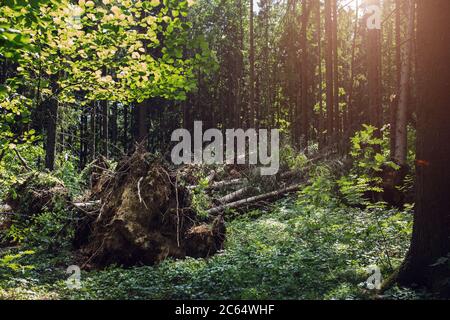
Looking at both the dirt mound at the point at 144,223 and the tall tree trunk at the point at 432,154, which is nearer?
the tall tree trunk at the point at 432,154

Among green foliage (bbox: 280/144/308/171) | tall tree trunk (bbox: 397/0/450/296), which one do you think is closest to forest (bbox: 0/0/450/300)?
tall tree trunk (bbox: 397/0/450/296)

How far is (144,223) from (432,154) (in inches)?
225

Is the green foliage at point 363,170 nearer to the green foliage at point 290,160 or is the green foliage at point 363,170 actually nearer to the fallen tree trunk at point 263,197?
the green foliage at point 290,160

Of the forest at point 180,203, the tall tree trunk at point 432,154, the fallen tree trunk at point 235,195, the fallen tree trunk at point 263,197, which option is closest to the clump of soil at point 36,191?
the forest at point 180,203

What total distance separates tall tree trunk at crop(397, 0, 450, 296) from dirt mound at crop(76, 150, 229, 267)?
4.58 m

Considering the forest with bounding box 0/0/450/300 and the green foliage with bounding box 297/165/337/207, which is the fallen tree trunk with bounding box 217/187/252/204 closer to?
the forest with bounding box 0/0/450/300

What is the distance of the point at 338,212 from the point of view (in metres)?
10.3

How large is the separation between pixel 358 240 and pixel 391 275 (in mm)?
2414

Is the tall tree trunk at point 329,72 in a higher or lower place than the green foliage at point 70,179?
higher

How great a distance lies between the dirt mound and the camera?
315 inches

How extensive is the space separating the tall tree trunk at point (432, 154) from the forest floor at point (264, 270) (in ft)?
1.58

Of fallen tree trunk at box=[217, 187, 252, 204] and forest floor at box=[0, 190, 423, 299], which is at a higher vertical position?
fallen tree trunk at box=[217, 187, 252, 204]

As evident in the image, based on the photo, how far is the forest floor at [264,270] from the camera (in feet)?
18.9
